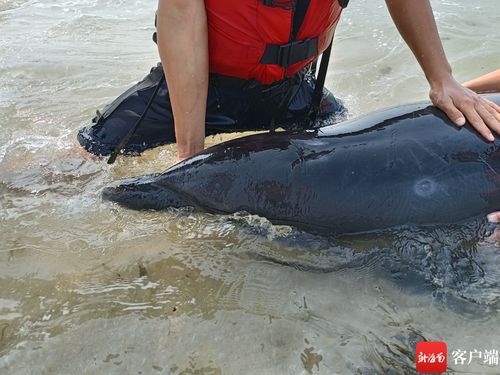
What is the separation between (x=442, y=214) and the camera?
2.87 m

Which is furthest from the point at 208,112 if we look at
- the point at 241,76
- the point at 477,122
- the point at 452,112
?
the point at 477,122

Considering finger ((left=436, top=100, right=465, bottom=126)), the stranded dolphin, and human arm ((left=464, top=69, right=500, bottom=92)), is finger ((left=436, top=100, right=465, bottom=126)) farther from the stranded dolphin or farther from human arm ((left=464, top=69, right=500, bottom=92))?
human arm ((left=464, top=69, right=500, bottom=92))

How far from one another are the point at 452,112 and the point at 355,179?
682 mm

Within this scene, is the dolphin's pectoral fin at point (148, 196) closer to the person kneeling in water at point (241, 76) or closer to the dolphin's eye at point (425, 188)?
the person kneeling in water at point (241, 76)

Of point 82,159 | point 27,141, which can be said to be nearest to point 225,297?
point 82,159

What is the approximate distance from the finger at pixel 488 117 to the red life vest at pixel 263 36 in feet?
3.77

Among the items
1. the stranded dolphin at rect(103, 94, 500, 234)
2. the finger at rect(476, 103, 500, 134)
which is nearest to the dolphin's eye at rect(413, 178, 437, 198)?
the stranded dolphin at rect(103, 94, 500, 234)

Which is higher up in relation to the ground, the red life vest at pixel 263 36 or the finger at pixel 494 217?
the red life vest at pixel 263 36

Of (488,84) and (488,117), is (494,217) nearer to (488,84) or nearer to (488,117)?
(488,117)

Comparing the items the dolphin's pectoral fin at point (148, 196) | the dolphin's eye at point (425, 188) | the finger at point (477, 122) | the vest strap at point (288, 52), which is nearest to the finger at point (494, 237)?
the dolphin's eye at point (425, 188)

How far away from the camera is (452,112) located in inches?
119

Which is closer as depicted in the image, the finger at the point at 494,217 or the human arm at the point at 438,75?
the finger at the point at 494,217

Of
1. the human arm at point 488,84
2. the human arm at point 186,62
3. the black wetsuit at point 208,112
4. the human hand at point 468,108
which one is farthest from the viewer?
the black wetsuit at point 208,112

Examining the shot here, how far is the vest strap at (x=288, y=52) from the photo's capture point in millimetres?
3584
